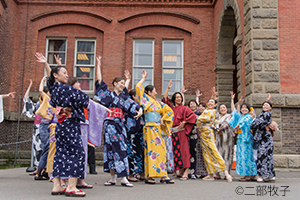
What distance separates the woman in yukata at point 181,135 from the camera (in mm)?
7020

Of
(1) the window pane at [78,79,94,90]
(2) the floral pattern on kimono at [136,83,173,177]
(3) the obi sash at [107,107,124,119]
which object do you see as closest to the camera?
(3) the obi sash at [107,107,124,119]

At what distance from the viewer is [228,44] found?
1336 centimetres

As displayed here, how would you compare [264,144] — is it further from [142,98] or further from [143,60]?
[143,60]

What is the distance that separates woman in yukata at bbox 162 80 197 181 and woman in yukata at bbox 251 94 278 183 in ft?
4.81

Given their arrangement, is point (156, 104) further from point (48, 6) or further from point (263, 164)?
point (48, 6)

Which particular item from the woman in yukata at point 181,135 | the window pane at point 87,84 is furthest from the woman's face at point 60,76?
the window pane at point 87,84

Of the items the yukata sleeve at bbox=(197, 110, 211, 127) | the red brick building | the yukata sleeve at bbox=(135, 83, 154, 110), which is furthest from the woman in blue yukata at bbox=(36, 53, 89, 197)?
the red brick building

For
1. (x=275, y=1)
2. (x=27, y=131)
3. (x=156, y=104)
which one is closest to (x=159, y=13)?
(x=275, y=1)

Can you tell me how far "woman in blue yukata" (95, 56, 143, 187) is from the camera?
18.5 ft

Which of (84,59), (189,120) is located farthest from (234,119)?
(84,59)

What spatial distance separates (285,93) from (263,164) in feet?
10.3

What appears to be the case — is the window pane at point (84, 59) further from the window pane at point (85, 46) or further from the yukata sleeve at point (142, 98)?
the yukata sleeve at point (142, 98)

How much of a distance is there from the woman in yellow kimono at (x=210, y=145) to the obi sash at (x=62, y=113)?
354 cm

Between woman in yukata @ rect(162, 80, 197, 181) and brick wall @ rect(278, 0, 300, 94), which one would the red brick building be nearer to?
brick wall @ rect(278, 0, 300, 94)
